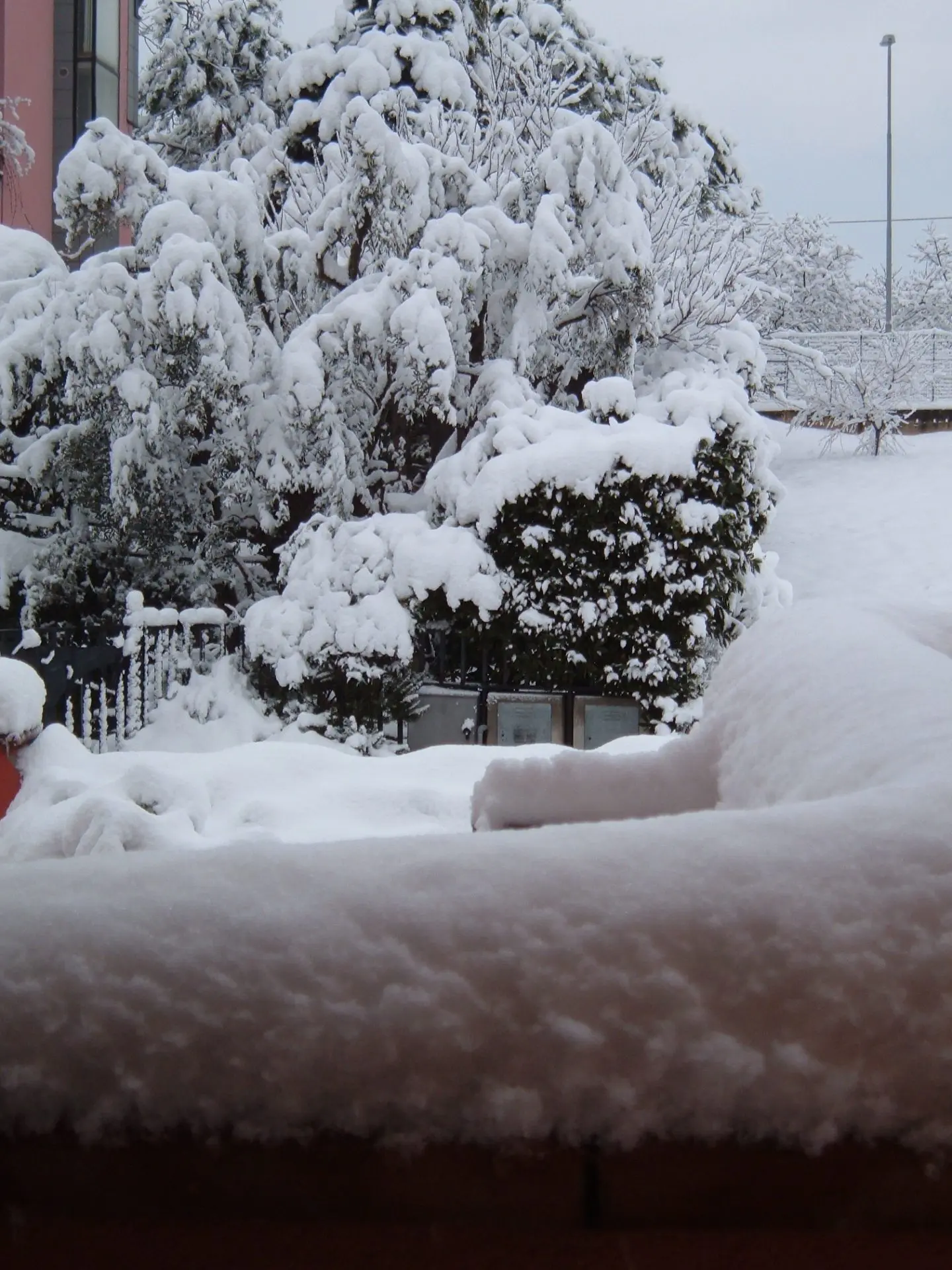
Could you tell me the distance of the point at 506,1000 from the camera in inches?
21.2

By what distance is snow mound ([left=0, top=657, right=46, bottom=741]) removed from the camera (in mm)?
2791

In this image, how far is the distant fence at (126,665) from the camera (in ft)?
14.6

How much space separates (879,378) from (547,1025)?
514 inches

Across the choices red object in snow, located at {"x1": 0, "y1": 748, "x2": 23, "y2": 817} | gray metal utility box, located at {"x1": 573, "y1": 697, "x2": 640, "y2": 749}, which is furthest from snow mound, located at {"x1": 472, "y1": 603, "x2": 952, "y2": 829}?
gray metal utility box, located at {"x1": 573, "y1": 697, "x2": 640, "y2": 749}

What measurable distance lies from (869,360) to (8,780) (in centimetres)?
1226

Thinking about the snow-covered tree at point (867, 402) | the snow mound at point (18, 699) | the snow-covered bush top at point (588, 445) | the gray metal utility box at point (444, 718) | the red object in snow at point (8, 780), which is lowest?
the gray metal utility box at point (444, 718)

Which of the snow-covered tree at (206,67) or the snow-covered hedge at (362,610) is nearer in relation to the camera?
the snow-covered hedge at (362,610)

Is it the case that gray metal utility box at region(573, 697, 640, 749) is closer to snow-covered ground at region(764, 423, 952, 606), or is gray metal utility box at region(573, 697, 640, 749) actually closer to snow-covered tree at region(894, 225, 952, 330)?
snow-covered ground at region(764, 423, 952, 606)

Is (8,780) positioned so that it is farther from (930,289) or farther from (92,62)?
(930,289)

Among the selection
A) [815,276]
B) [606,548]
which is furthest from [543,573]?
[815,276]

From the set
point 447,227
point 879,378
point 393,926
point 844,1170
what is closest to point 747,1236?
point 844,1170

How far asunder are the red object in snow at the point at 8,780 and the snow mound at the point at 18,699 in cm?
9

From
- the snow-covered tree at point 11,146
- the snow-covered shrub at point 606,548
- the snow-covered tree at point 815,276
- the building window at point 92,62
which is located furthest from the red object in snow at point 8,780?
the snow-covered tree at point 815,276

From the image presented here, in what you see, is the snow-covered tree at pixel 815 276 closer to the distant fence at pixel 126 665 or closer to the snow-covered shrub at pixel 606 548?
the snow-covered shrub at pixel 606 548
